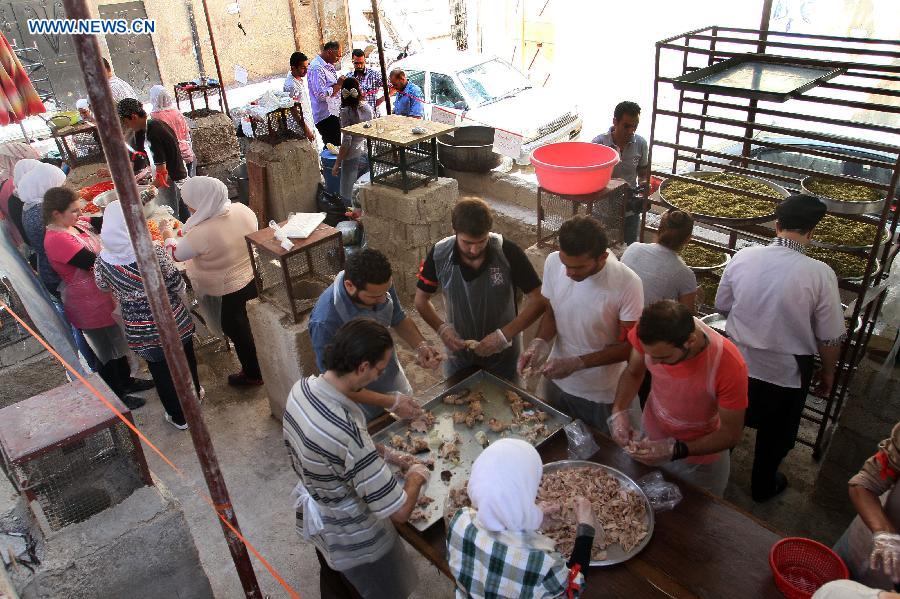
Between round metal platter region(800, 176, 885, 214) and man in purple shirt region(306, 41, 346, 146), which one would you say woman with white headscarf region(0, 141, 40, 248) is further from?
round metal platter region(800, 176, 885, 214)

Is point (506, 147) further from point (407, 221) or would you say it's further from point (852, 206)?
point (852, 206)

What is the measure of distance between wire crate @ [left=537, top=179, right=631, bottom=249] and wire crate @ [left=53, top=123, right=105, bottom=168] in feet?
18.2

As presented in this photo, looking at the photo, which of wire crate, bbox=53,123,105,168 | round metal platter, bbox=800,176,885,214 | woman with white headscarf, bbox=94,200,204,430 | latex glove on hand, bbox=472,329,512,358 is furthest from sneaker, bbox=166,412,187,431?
round metal platter, bbox=800,176,885,214

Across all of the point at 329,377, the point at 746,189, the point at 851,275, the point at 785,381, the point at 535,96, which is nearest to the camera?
the point at 329,377

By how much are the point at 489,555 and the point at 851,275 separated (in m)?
3.16

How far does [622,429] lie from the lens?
3203mm

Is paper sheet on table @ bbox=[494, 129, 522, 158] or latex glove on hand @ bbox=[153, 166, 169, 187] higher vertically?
paper sheet on table @ bbox=[494, 129, 522, 158]

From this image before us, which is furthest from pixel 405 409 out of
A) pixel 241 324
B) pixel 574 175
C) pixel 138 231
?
pixel 241 324

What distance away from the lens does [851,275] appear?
13.1 ft

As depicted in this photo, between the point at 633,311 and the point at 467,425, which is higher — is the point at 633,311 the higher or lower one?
the higher one

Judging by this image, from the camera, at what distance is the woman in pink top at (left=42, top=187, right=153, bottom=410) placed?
484 cm

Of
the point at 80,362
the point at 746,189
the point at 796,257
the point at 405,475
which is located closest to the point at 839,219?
the point at 746,189

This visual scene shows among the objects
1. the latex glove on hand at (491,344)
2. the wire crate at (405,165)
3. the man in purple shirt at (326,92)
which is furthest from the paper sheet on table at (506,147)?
the latex glove on hand at (491,344)

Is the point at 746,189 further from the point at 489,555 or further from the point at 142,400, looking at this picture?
the point at 142,400
